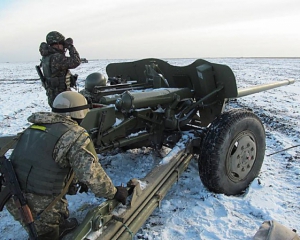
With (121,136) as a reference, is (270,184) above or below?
below

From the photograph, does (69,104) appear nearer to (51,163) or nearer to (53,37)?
(51,163)

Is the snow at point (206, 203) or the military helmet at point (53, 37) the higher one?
the military helmet at point (53, 37)

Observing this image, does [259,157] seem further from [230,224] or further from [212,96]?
[230,224]

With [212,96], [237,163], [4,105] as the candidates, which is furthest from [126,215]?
[4,105]

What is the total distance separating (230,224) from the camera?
322cm

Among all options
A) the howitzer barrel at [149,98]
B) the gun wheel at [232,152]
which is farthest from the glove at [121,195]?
the gun wheel at [232,152]

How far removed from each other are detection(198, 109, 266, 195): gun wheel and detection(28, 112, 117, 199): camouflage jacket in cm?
159

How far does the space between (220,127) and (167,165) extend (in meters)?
0.80

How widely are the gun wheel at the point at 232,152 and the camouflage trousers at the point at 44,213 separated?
5.60 feet

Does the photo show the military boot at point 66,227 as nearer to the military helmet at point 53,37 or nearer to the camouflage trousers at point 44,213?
the camouflage trousers at point 44,213

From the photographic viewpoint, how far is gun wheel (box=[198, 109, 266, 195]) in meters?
3.67

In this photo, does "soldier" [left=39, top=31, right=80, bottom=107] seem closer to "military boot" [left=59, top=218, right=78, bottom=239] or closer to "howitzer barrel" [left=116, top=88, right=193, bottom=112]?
"howitzer barrel" [left=116, top=88, right=193, bottom=112]

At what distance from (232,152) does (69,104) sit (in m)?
2.14

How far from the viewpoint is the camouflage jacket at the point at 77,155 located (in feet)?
7.75
